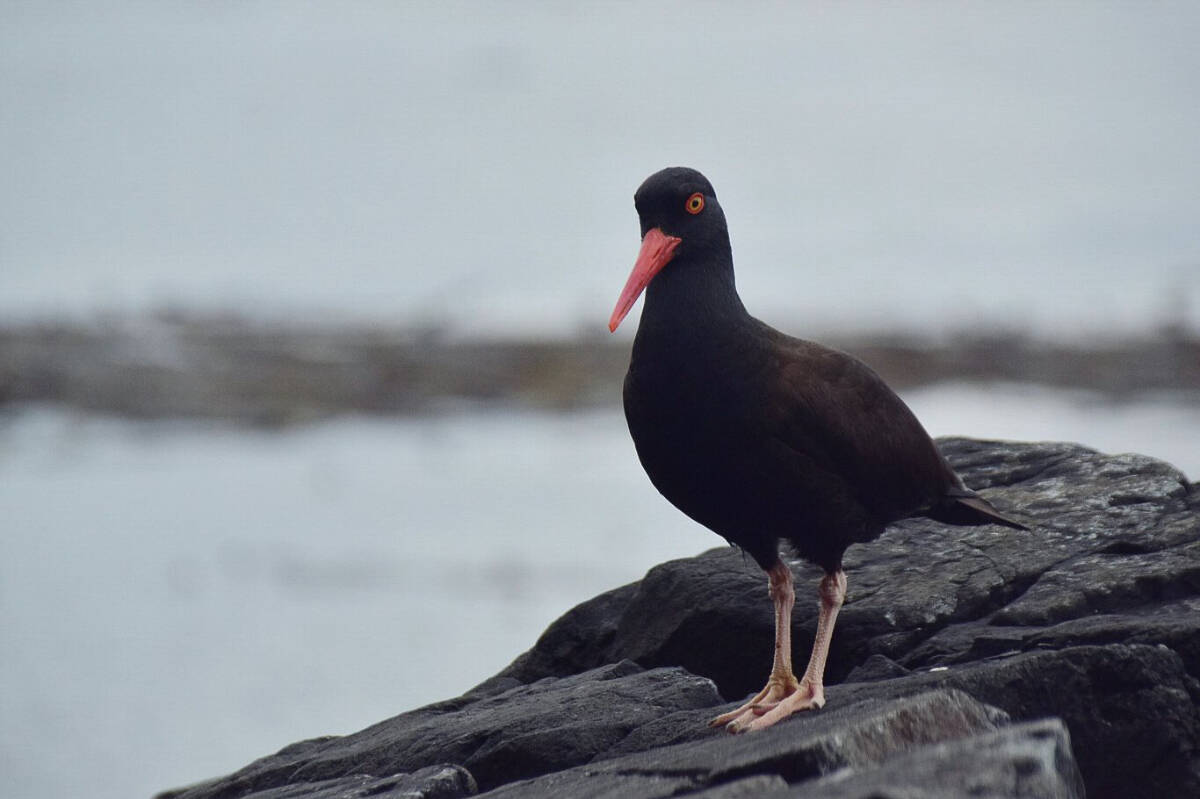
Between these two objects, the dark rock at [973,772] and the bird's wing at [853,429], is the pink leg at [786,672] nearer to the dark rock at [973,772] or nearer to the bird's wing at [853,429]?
the bird's wing at [853,429]

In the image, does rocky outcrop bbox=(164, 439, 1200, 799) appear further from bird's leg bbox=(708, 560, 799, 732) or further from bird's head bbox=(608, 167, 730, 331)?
bird's head bbox=(608, 167, 730, 331)

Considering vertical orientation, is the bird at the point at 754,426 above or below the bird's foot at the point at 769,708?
above

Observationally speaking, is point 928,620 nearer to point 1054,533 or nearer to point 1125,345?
point 1054,533

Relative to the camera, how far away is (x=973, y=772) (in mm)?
2881

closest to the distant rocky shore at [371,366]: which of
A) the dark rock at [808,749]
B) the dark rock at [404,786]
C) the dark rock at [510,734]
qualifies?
the dark rock at [510,734]

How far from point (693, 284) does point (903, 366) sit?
1670cm

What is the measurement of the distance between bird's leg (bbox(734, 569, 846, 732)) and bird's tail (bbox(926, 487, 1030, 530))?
0.56 metres

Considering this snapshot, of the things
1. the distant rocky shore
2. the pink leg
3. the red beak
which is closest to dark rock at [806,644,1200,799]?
the pink leg

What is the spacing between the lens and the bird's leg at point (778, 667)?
439cm

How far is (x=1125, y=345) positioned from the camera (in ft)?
64.4

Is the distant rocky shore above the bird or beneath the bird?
above

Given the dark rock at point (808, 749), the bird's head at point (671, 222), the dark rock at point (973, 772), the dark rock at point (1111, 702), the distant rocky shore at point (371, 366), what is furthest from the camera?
the distant rocky shore at point (371, 366)

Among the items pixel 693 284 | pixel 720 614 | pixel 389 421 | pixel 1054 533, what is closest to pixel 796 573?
pixel 720 614

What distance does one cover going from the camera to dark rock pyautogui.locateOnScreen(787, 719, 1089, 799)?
279 centimetres
